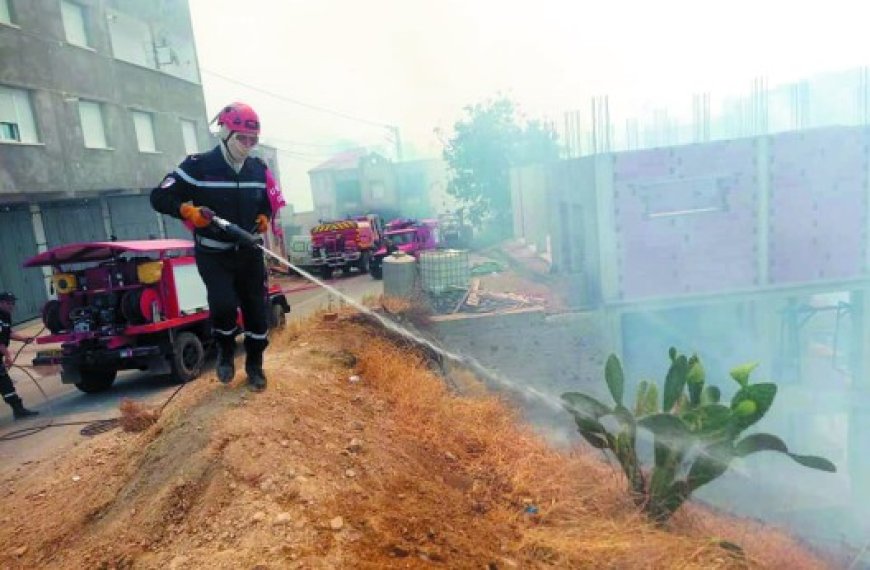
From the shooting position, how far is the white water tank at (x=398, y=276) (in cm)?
1028

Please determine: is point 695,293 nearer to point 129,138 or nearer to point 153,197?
point 153,197

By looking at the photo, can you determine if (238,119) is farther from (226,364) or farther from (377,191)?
(377,191)

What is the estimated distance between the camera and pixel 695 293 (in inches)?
560

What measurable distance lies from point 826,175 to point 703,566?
43.4ft

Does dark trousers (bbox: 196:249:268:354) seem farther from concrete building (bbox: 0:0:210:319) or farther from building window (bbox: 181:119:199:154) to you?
building window (bbox: 181:119:199:154)

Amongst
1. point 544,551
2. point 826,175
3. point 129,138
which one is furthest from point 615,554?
point 129,138

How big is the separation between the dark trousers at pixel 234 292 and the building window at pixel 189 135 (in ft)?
59.4

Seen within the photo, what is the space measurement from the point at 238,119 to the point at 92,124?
1493 cm

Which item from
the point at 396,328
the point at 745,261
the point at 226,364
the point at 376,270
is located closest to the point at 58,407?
the point at 396,328

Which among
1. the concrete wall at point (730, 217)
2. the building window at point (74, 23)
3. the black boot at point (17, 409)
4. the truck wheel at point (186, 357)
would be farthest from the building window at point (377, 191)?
the black boot at point (17, 409)

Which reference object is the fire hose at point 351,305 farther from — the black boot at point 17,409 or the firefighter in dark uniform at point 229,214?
the black boot at point 17,409

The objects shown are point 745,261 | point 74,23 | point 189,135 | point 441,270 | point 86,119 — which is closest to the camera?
point 441,270

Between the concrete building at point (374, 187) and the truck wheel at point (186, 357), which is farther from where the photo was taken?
the concrete building at point (374, 187)

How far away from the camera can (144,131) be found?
18641 mm
